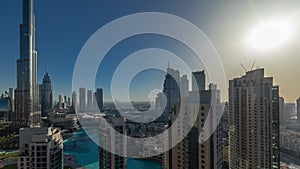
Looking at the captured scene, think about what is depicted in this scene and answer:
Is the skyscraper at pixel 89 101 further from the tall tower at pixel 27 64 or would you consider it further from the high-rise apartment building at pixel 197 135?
the high-rise apartment building at pixel 197 135

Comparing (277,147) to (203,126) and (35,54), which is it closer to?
(203,126)

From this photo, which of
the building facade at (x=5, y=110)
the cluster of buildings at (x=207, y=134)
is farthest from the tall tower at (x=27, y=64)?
the cluster of buildings at (x=207, y=134)

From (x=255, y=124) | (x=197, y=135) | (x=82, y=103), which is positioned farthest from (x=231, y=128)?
(x=82, y=103)

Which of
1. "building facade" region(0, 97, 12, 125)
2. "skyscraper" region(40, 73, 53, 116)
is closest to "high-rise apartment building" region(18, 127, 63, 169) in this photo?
"building facade" region(0, 97, 12, 125)

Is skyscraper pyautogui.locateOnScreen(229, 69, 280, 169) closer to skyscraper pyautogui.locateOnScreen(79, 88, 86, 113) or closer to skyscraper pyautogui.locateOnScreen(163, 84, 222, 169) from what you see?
skyscraper pyautogui.locateOnScreen(163, 84, 222, 169)

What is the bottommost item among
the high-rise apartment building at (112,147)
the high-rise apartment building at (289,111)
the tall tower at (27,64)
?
the high-rise apartment building at (289,111)

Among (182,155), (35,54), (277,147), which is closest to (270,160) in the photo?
(277,147)
